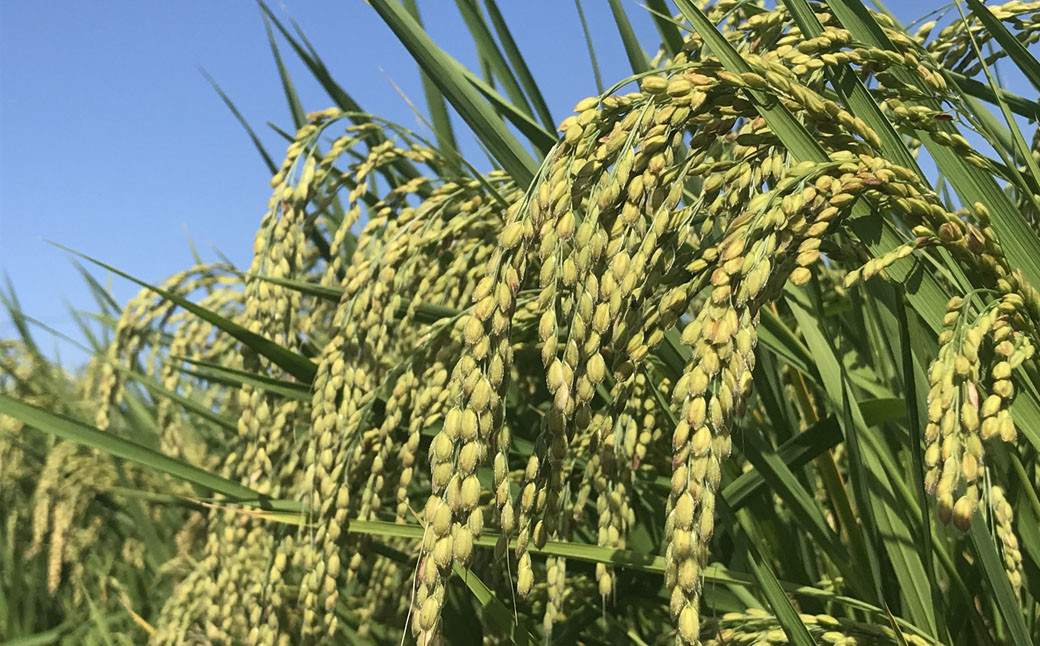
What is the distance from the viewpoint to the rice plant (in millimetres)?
1192

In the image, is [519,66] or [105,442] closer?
[105,442]

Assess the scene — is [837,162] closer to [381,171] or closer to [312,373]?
[312,373]

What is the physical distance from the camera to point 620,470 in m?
1.87

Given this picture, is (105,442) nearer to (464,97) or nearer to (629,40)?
(464,97)

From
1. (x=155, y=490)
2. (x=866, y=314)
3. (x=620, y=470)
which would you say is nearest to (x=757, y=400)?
(x=866, y=314)

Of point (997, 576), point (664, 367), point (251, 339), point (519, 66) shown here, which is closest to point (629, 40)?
point (519, 66)

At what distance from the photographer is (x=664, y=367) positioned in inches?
89.0

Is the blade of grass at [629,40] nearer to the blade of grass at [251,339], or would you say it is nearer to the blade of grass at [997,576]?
the blade of grass at [251,339]

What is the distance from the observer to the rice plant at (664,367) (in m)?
1.19

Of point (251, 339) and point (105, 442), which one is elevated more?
point (251, 339)

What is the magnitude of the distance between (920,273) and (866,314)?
36.2 inches

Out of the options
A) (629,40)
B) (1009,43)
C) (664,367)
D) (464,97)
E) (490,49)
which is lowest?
(664,367)

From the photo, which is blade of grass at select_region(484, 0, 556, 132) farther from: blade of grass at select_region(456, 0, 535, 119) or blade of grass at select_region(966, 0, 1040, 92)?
blade of grass at select_region(966, 0, 1040, 92)

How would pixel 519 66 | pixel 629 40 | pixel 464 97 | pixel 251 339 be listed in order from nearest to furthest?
pixel 464 97
pixel 251 339
pixel 629 40
pixel 519 66
